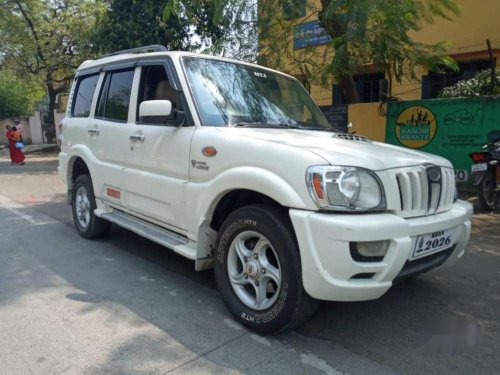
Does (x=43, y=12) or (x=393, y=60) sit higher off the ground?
(x=43, y=12)

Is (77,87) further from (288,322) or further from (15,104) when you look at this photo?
(15,104)

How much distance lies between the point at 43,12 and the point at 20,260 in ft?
72.0

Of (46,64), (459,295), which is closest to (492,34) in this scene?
(459,295)

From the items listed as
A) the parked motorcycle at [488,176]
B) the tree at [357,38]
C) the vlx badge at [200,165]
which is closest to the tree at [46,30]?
the tree at [357,38]

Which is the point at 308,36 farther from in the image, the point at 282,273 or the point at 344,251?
the point at 344,251

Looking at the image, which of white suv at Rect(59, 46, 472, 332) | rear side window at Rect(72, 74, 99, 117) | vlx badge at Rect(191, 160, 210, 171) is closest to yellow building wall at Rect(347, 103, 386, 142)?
white suv at Rect(59, 46, 472, 332)

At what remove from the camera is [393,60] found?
9172 mm

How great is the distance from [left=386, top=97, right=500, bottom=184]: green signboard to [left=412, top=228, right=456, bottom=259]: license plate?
6027 millimetres

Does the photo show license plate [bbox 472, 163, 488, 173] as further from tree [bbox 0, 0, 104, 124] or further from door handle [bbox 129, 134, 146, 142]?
tree [bbox 0, 0, 104, 124]

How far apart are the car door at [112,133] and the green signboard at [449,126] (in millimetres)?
6628

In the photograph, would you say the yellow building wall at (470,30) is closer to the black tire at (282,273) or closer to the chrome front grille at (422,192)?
the chrome front grille at (422,192)

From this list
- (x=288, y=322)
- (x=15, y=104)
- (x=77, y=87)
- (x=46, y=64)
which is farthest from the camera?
(x=15, y=104)

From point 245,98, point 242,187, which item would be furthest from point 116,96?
point 242,187

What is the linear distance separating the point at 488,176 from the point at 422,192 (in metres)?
4.96
